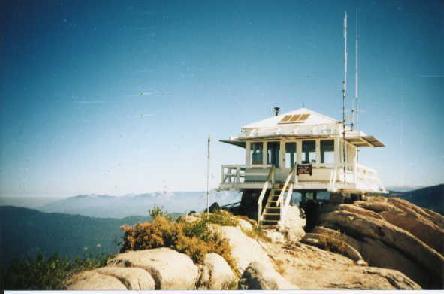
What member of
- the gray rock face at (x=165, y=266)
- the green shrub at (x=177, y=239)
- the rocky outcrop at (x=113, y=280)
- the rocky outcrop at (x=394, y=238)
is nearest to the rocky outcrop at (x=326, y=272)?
the rocky outcrop at (x=394, y=238)

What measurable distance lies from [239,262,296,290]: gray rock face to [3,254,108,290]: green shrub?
3.47 metres

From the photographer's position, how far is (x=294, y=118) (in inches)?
873

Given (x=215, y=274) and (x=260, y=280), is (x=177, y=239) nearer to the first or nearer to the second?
(x=215, y=274)

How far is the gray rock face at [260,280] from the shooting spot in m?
8.05

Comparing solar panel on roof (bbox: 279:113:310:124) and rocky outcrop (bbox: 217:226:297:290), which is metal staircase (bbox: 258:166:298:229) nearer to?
solar panel on roof (bbox: 279:113:310:124)

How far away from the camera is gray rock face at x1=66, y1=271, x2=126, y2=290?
6957 millimetres

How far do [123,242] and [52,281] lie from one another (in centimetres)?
277

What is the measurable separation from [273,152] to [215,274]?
42.9 ft

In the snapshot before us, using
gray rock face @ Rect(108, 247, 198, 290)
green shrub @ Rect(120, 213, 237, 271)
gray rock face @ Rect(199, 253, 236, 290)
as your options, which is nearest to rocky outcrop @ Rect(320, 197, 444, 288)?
green shrub @ Rect(120, 213, 237, 271)

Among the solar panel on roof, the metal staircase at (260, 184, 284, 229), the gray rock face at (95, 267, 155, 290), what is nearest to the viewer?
the gray rock face at (95, 267, 155, 290)

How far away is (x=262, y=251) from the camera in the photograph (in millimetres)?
12055

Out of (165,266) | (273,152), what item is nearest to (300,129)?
(273,152)

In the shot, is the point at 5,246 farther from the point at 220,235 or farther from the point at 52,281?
the point at 220,235

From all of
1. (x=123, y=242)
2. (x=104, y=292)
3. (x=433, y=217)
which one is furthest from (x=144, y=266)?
(x=433, y=217)
